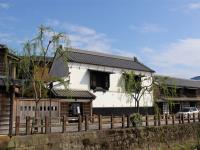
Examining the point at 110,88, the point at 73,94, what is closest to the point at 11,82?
the point at 73,94

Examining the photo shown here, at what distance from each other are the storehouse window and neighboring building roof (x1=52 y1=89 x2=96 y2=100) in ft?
6.92

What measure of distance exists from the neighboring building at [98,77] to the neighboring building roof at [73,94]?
1.31ft

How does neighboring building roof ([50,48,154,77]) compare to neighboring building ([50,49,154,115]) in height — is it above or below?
above

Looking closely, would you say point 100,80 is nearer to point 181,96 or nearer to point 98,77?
point 98,77

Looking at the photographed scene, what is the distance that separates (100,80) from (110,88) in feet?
5.57

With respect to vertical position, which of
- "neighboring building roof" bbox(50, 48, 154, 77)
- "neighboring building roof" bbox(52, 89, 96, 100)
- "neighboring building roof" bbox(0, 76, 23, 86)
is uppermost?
"neighboring building roof" bbox(50, 48, 154, 77)

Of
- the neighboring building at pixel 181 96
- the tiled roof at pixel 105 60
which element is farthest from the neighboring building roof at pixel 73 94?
the neighboring building at pixel 181 96

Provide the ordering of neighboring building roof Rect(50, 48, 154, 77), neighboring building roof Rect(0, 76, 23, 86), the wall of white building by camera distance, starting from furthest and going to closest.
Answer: the wall of white building, neighboring building roof Rect(50, 48, 154, 77), neighboring building roof Rect(0, 76, 23, 86)

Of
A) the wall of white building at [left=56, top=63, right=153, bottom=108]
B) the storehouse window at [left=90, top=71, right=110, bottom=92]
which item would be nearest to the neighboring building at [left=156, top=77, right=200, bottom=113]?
the wall of white building at [left=56, top=63, right=153, bottom=108]

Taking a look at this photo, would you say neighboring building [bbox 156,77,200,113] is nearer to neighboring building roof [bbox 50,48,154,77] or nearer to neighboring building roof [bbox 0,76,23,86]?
neighboring building roof [bbox 50,48,154,77]

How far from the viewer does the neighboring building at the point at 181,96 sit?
46.9 meters

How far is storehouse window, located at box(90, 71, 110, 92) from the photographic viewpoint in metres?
36.3

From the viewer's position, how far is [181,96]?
2012 inches

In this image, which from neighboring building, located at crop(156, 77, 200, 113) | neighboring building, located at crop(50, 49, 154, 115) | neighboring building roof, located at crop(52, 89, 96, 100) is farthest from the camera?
neighboring building, located at crop(156, 77, 200, 113)
